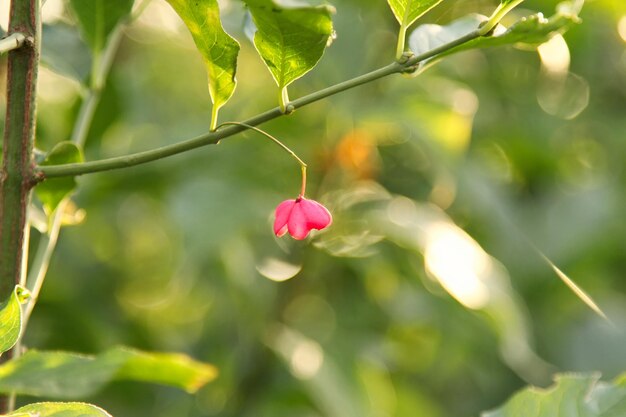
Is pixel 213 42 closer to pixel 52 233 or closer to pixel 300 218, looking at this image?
pixel 300 218

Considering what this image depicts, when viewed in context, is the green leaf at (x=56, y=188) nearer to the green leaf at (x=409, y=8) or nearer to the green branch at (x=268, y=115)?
the green branch at (x=268, y=115)

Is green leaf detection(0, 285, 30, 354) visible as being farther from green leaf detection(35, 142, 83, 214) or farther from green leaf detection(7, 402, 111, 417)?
green leaf detection(35, 142, 83, 214)

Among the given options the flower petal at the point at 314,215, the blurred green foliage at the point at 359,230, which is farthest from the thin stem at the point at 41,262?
the blurred green foliage at the point at 359,230

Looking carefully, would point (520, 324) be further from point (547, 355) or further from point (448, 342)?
point (547, 355)

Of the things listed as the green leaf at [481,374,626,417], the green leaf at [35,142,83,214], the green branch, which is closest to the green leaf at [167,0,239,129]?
the green branch

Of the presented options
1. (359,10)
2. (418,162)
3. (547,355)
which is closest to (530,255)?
(547,355)

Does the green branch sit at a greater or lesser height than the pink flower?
greater

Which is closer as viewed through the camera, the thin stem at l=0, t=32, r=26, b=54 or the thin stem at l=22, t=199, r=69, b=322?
the thin stem at l=0, t=32, r=26, b=54

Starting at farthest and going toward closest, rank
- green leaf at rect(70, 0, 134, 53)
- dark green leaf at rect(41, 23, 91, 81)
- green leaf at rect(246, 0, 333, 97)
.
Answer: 1. dark green leaf at rect(41, 23, 91, 81)
2. green leaf at rect(70, 0, 134, 53)
3. green leaf at rect(246, 0, 333, 97)
